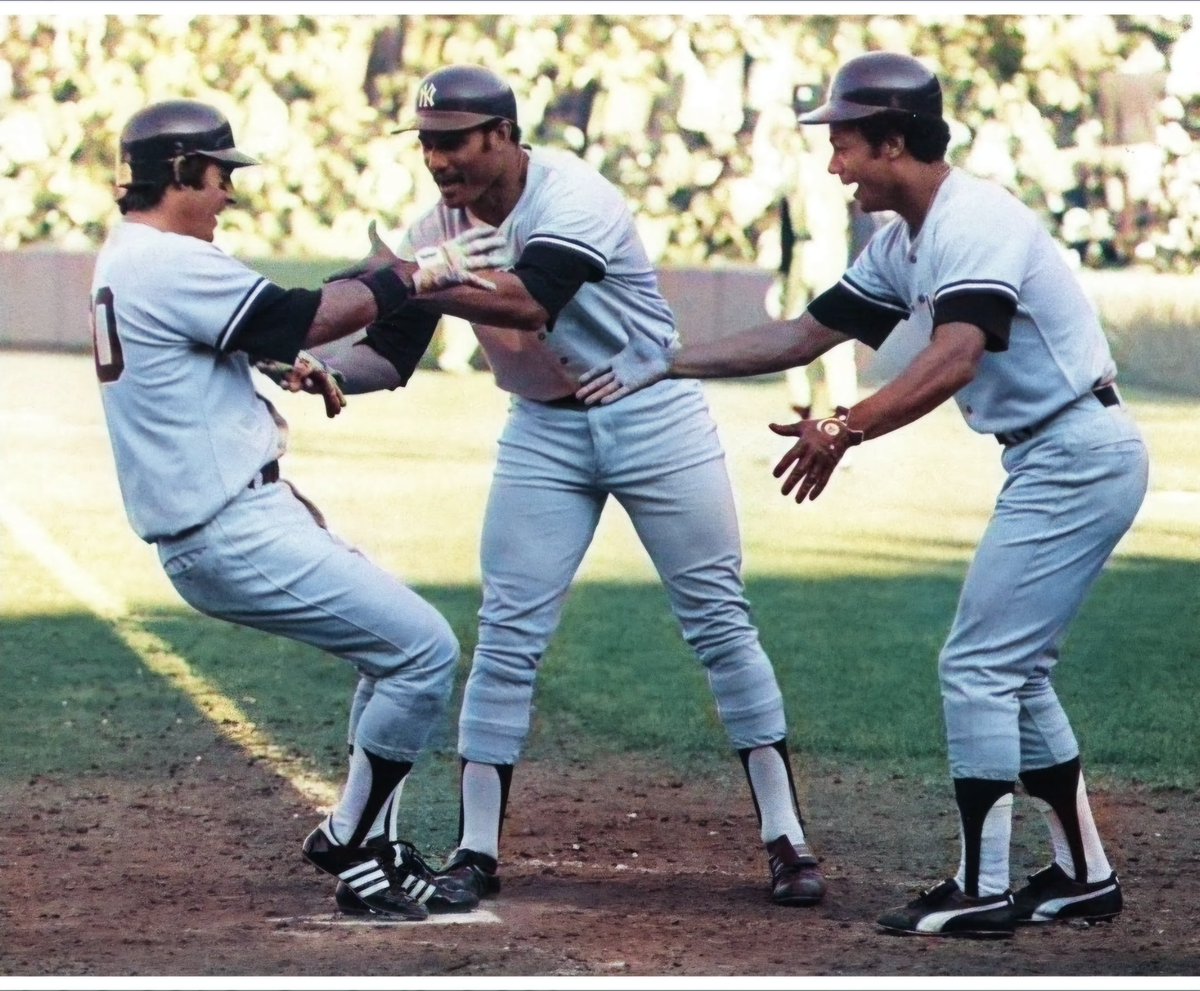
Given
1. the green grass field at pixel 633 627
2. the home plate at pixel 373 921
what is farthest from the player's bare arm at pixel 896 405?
the green grass field at pixel 633 627

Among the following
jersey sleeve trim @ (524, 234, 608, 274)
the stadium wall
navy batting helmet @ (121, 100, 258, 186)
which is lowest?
the stadium wall

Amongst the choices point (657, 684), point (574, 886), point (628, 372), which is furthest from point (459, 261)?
point (657, 684)

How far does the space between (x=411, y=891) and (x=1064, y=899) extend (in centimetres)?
139

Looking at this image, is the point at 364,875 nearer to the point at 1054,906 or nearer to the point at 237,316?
the point at 237,316

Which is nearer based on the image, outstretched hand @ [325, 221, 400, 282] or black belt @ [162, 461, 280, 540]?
black belt @ [162, 461, 280, 540]

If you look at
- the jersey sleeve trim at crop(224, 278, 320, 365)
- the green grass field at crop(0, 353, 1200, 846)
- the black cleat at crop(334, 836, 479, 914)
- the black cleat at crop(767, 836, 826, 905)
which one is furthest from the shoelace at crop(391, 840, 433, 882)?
the jersey sleeve trim at crop(224, 278, 320, 365)

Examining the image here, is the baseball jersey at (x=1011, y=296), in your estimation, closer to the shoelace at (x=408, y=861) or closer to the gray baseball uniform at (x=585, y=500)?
the gray baseball uniform at (x=585, y=500)

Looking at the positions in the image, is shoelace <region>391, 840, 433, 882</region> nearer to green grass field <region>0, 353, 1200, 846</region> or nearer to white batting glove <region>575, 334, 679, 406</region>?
green grass field <region>0, 353, 1200, 846</region>

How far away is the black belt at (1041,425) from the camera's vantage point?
4242 millimetres

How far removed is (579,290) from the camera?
4.62m

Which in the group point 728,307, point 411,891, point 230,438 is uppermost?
point 230,438

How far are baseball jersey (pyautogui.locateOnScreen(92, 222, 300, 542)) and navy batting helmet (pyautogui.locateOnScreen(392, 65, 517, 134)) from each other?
616 mm

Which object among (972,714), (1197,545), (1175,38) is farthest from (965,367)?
(1175,38)

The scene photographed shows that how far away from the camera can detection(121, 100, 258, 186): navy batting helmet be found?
4090 millimetres
